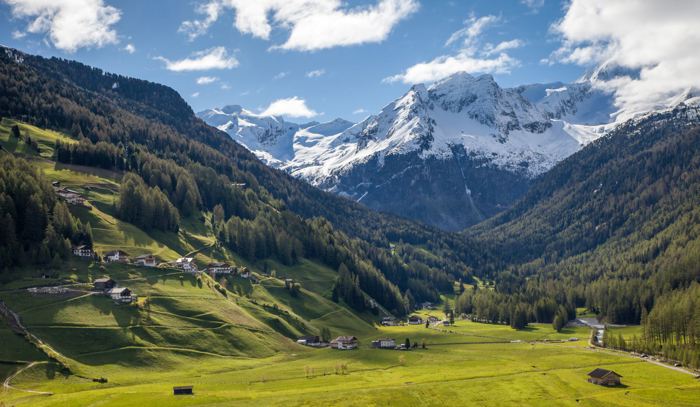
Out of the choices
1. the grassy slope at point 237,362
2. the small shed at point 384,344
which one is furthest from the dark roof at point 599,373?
the small shed at point 384,344

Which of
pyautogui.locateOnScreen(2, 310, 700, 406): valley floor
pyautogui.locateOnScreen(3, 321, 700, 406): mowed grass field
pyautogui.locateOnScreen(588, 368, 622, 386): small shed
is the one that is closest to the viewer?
pyautogui.locateOnScreen(2, 310, 700, 406): valley floor

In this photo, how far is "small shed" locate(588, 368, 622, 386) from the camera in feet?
407

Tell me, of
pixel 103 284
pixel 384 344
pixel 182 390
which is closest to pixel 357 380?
pixel 182 390

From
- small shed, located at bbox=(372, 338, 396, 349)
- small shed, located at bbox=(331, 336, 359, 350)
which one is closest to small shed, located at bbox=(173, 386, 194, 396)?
small shed, located at bbox=(331, 336, 359, 350)

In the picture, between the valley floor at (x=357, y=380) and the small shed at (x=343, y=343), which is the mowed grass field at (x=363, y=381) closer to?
the valley floor at (x=357, y=380)

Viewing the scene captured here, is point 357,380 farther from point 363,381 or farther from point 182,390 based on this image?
point 182,390

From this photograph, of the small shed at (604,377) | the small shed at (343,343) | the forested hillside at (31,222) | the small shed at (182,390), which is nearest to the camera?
the small shed at (182,390)

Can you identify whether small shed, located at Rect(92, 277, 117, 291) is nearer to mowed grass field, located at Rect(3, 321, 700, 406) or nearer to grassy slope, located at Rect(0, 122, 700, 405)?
grassy slope, located at Rect(0, 122, 700, 405)

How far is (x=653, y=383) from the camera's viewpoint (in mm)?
124375

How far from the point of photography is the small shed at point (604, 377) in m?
124

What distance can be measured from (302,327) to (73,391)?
277 ft

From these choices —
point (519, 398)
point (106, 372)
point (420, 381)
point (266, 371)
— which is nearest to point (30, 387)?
point (106, 372)

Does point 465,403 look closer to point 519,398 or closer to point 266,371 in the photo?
point 519,398

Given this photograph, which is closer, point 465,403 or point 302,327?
point 465,403
